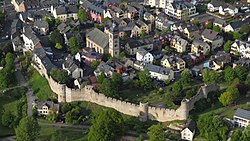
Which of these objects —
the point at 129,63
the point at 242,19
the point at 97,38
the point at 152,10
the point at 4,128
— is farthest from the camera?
the point at 152,10

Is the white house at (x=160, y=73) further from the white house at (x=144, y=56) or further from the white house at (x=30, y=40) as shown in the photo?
the white house at (x=30, y=40)

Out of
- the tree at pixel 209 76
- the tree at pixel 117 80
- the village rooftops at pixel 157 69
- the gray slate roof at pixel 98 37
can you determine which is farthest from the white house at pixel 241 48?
the tree at pixel 117 80

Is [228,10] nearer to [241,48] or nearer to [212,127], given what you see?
[241,48]

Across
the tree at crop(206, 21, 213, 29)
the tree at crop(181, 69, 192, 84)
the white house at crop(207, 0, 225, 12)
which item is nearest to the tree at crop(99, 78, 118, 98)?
the tree at crop(181, 69, 192, 84)

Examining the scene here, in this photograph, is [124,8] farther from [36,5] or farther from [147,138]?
[147,138]

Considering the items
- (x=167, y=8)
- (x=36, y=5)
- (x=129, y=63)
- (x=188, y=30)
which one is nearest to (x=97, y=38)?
(x=129, y=63)
